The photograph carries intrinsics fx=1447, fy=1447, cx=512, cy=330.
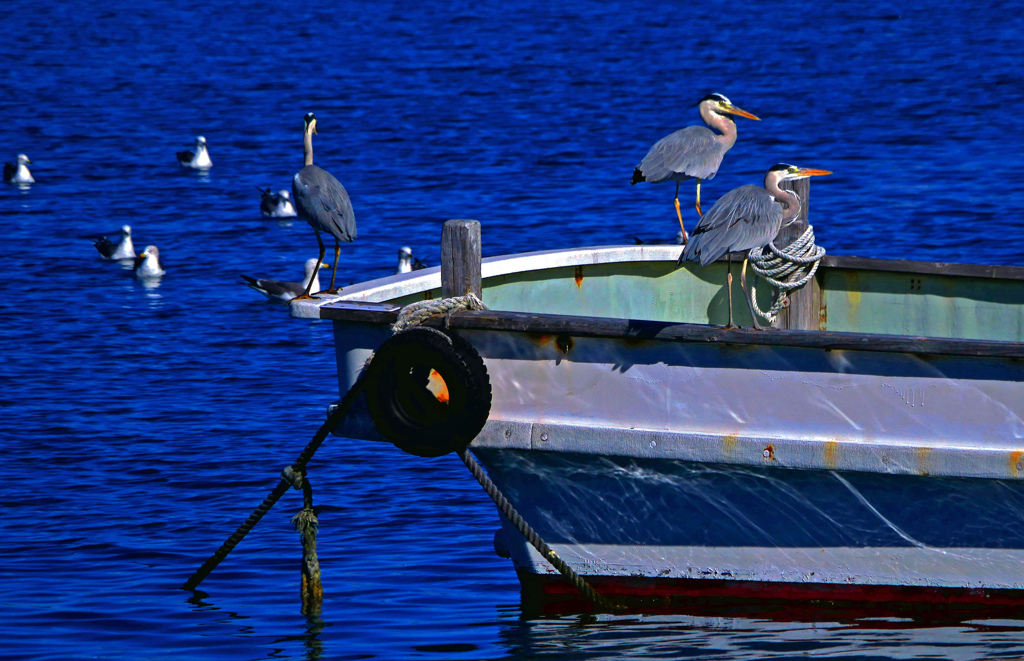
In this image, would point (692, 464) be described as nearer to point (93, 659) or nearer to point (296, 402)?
point (93, 659)

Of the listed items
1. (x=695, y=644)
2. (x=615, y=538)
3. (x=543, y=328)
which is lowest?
(x=695, y=644)

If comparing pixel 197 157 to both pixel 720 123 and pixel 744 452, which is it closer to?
pixel 720 123

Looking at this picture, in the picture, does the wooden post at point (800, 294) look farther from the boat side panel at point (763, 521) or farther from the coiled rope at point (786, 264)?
the boat side panel at point (763, 521)

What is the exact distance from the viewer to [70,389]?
43.9 ft

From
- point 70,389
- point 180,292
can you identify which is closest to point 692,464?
point 70,389

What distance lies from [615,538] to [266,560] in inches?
101

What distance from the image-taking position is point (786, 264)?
902cm

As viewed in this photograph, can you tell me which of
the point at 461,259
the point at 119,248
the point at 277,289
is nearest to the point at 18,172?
the point at 119,248

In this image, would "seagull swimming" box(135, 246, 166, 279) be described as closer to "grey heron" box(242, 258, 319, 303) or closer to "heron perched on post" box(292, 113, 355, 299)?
"grey heron" box(242, 258, 319, 303)

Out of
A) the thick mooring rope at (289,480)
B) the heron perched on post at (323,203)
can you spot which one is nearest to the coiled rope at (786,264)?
the heron perched on post at (323,203)

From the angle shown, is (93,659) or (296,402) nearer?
(93,659)

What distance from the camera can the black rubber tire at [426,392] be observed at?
7316 mm

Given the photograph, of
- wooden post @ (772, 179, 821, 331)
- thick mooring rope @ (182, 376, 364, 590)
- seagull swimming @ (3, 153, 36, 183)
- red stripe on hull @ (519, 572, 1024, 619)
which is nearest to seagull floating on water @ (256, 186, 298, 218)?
seagull swimming @ (3, 153, 36, 183)

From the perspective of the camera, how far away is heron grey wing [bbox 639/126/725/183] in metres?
9.12
